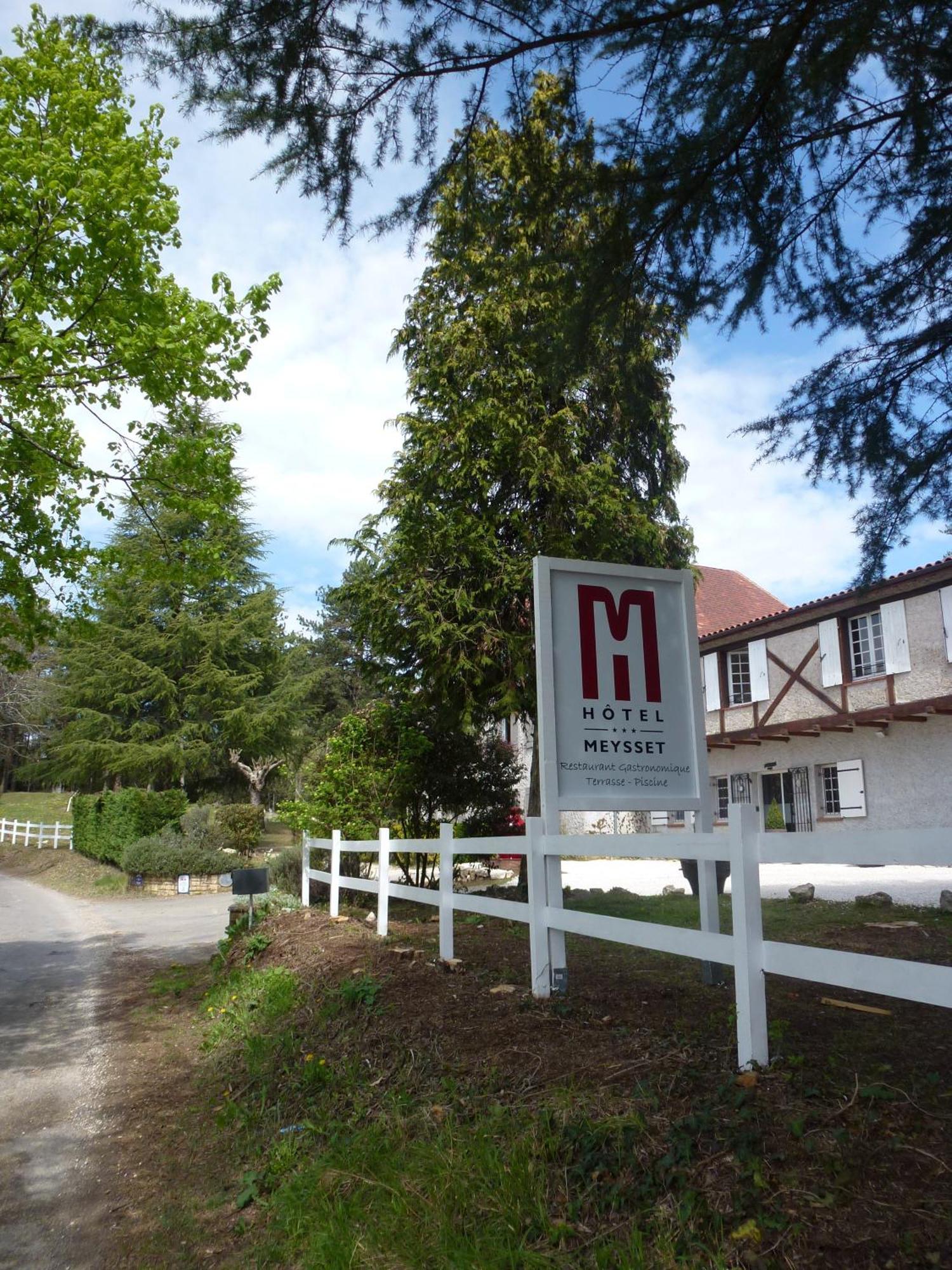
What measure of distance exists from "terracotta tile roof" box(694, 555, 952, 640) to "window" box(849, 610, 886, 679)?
1029mm

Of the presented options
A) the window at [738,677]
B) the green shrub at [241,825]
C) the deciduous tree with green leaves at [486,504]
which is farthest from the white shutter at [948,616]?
the green shrub at [241,825]

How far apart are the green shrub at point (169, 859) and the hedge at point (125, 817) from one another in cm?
87

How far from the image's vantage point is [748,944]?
3.91m

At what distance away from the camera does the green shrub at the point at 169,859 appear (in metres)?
21.2

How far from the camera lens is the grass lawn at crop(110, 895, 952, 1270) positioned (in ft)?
9.38

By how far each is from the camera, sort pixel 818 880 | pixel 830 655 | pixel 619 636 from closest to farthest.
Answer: pixel 619 636, pixel 818 880, pixel 830 655

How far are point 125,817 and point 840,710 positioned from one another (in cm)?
1726

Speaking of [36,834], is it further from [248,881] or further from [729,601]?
[248,881]

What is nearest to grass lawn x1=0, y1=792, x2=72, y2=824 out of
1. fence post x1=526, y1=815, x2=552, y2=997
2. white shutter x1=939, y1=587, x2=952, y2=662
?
white shutter x1=939, y1=587, x2=952, y2=662

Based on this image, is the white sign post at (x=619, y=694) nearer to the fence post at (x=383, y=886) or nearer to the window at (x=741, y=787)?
the fence post at (x=383, y=886)

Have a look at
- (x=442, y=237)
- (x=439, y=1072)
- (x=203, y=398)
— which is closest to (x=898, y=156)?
→ (x=442, y=237)

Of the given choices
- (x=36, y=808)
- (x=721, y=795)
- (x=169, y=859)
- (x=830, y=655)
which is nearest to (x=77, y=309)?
(x=169, y=859)

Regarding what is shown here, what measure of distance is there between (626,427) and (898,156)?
Result: 27.1ft

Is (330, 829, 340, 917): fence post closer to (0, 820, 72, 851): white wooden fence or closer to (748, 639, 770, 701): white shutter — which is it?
(748, 639, 770, 701): white shutter
